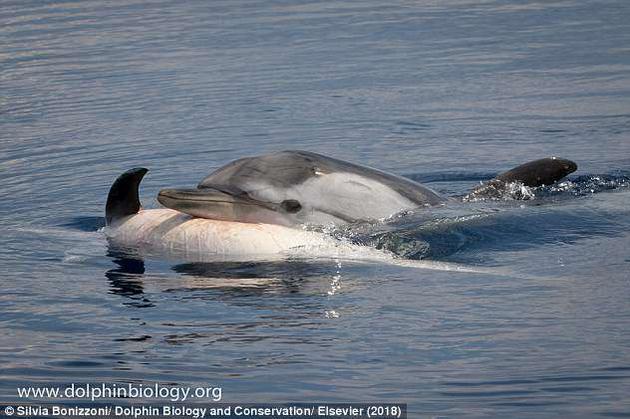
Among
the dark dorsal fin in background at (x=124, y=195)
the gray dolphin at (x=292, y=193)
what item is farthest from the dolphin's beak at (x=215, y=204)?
the dark dorsal fin in background at (x=124, y=195)

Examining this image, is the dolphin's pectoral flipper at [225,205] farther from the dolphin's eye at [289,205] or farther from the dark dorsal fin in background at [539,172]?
the dark dorsal fin in background at [539,172]

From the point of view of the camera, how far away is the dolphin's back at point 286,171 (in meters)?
10.7

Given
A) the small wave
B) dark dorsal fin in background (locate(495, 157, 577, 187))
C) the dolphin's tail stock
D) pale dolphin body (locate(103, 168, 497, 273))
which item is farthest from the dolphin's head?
dark dorsal fin in background (locate(495, 157, 577, 187))

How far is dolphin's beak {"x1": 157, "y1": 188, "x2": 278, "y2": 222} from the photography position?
10.3m

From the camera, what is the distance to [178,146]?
16.1 metres

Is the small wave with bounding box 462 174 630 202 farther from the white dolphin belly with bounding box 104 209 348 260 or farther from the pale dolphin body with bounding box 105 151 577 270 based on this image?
the white dolphin belly with bounding box 104 209 348 260

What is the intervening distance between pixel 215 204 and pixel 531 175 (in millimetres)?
3298

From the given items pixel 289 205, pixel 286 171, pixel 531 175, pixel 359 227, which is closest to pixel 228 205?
pixel 289 205

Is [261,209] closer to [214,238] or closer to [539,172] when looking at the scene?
[214,238]

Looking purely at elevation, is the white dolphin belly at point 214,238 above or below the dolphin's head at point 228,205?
below

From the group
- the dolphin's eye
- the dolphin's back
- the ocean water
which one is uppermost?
the dolphin's back

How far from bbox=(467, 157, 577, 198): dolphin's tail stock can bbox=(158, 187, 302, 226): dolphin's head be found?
2234 mm

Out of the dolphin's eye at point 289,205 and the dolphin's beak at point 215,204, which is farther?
the dolphin's eye at point 289,205

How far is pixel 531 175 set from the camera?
12219 millimetres
